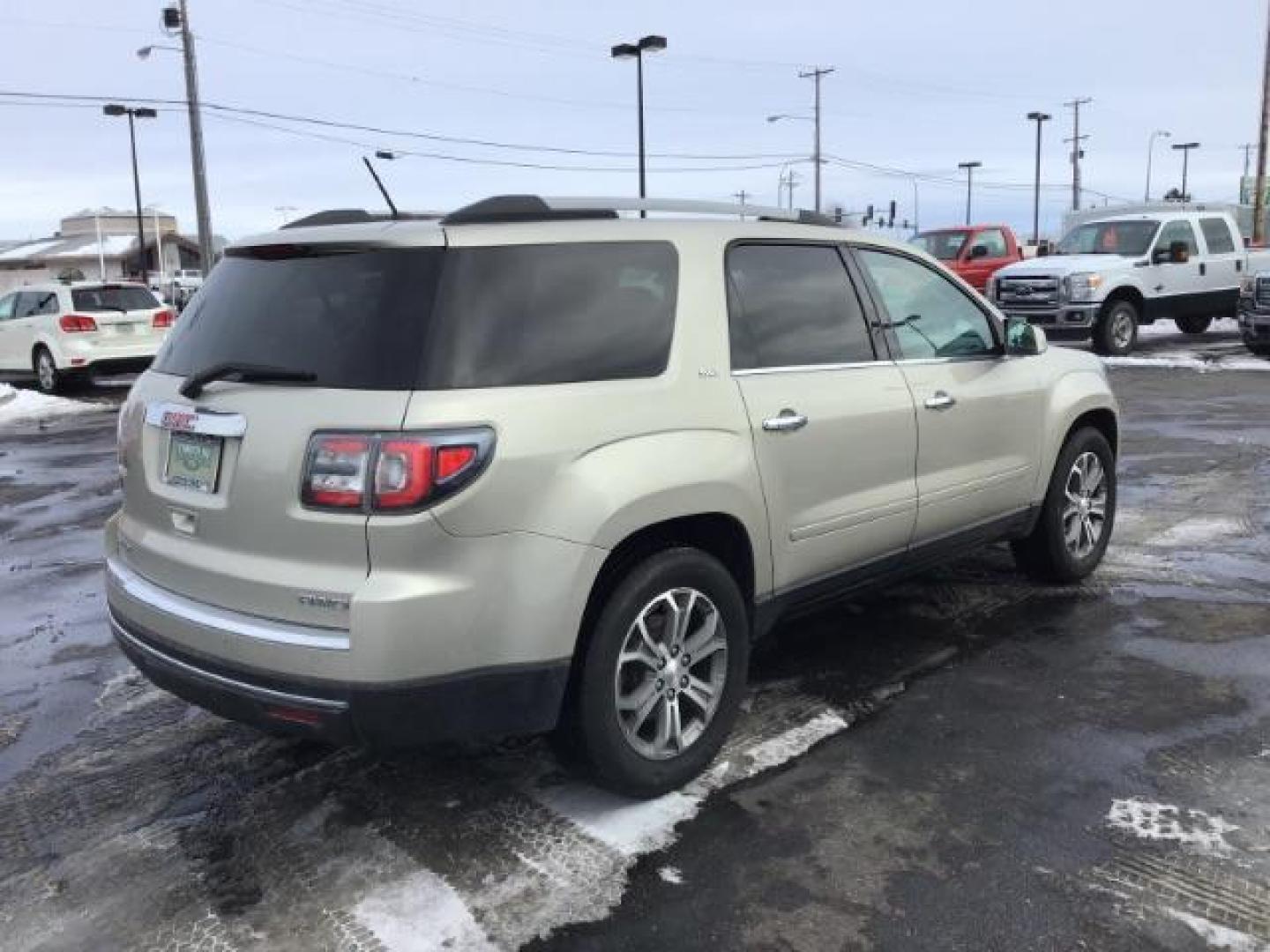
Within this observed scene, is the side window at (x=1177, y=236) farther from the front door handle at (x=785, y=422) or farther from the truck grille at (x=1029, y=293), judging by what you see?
the front door handle at (x=785, y=422)

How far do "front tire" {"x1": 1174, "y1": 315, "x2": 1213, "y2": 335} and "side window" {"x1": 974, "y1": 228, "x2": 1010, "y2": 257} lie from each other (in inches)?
136

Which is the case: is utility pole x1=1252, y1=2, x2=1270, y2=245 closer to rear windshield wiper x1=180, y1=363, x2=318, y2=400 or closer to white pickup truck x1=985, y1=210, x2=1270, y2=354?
white pickup truck x1=985, y1=210, x2=1270, y2=354

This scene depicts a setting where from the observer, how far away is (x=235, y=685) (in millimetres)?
3137

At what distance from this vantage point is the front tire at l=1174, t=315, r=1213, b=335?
20.4 meters

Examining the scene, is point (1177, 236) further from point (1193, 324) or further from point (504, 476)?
point (504, 476)

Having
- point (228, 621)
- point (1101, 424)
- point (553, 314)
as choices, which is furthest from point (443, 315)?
point (1101, 424)

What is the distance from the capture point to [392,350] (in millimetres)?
3039

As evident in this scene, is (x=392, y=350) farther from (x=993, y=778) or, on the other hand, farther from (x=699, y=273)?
(x=993, y=778)

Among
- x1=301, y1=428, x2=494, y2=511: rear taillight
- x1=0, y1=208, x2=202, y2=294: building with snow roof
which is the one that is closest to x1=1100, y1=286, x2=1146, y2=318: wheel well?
x1=301, y1=428, x2=494, y2=511: rear taillight

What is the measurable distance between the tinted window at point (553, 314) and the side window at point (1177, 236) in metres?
16.6

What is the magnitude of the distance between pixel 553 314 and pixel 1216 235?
740 inches

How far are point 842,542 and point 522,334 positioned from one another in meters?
1.54

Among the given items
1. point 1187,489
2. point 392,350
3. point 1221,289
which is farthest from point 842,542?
point 1221,289

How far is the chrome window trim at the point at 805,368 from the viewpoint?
375 cm
